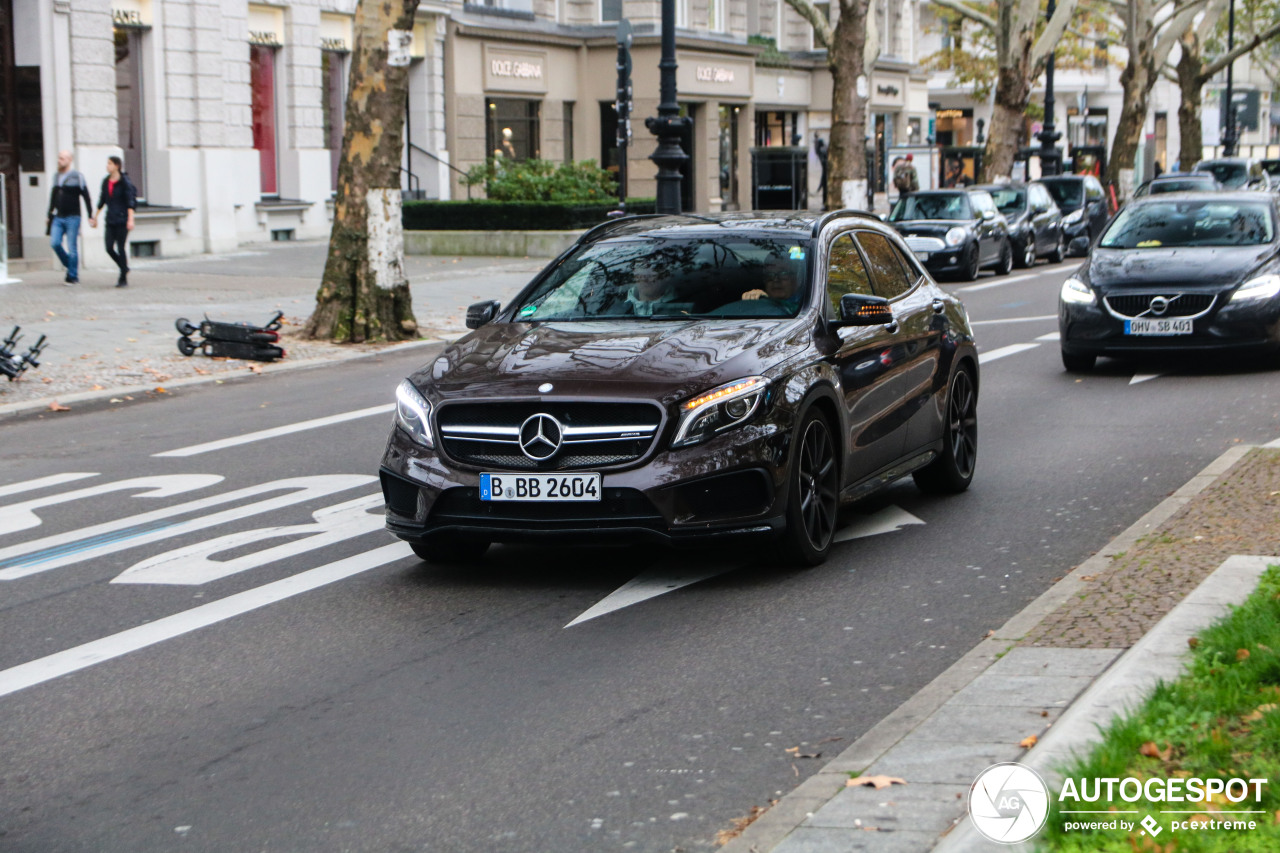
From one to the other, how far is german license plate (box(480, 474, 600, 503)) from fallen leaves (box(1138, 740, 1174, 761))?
9.54ft

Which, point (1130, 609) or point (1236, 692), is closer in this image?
point (1236, 692)

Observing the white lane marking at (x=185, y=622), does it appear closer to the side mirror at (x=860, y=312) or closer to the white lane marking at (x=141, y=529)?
the white lane marking at (x=141, y=529)

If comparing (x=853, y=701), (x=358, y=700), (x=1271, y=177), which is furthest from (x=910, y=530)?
(x=1271, y=177)

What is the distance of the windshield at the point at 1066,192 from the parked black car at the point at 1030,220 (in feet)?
9.09

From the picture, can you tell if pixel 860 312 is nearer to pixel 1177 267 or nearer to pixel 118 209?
pixel 1177 267

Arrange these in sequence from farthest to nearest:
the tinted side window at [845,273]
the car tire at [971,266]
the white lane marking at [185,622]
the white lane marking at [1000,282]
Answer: the car tire at [971,266] → the white lane marking at [1000,282] → the tinted side window at [845,273] → the white lane marking at [185,622]

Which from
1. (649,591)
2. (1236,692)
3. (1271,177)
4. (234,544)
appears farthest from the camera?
(1271,177)

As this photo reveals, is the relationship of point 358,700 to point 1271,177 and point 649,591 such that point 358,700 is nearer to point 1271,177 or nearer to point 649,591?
point 649,591

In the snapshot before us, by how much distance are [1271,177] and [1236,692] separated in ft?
171

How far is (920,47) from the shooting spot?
276 feet

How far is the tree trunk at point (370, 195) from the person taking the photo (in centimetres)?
1770

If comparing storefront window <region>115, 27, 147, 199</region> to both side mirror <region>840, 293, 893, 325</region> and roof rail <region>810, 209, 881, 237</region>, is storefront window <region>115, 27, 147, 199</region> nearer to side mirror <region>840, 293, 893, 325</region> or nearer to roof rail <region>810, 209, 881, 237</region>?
roof rail <region>810, 209, 881, 237</region>

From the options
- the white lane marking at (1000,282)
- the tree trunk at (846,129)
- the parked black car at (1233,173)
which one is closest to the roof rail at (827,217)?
the white lane marking at (1000,282)
